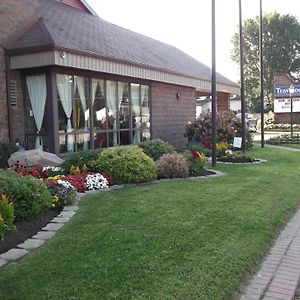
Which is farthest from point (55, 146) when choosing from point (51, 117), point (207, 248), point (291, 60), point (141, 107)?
point (291, 60)

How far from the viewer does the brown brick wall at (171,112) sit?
17.7m

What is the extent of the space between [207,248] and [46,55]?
721cm

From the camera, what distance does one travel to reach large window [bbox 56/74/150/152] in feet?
40.7

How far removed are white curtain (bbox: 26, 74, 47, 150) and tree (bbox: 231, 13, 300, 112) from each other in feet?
184

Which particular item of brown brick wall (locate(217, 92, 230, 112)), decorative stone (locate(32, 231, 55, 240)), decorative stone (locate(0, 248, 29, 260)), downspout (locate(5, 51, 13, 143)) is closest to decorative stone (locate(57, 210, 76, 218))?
decorative stone (locate(32, 231, 55, 240))

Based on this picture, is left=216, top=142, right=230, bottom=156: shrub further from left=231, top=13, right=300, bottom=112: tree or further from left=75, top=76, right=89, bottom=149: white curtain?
left=231, top=13, right=300, bottom=112: tree

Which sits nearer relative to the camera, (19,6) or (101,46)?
(19,6)

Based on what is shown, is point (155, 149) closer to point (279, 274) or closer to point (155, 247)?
point (155, 247)

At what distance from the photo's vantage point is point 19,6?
39.7 feet

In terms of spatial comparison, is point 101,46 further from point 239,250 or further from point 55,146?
point 239,250

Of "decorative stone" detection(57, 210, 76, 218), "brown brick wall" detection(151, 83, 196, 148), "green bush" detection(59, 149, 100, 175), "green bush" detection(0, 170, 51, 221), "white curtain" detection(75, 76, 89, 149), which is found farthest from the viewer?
"brown brick wall" detection(151, 83, 196, 148)

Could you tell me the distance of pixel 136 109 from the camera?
16.2 metres

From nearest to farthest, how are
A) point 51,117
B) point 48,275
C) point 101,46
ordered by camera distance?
point 48,275, point 51,117, point 101,46

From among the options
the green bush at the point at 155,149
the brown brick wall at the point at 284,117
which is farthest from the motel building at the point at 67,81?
the brown brick wall at the point at 284,117
